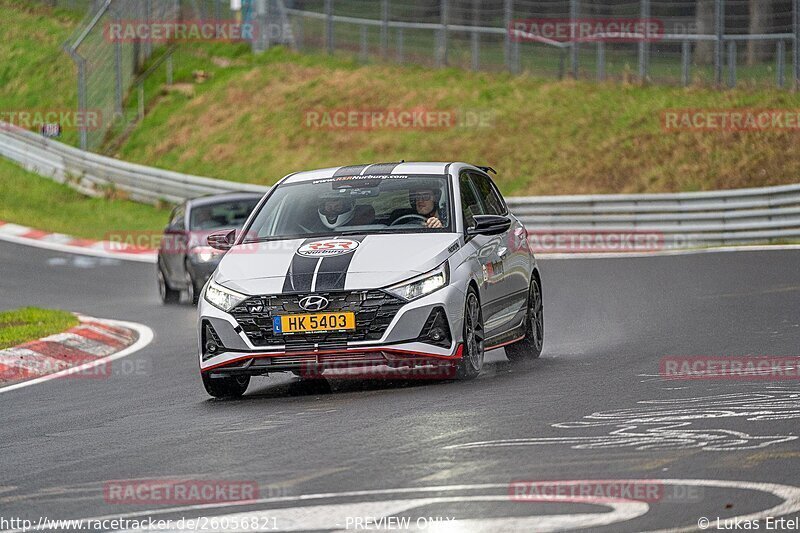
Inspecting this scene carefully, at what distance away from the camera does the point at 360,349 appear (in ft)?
32.1

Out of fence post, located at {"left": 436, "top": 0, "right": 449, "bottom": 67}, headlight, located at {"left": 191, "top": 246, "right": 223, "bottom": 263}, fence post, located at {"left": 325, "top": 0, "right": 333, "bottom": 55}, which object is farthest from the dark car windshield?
fence post, located at {"left": 325, "top": 0, "right": 333, "bottom": 55}

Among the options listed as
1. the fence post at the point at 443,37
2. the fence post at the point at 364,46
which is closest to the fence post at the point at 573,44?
the fence post at the point at 443,37

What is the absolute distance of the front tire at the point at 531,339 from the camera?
39.3ft

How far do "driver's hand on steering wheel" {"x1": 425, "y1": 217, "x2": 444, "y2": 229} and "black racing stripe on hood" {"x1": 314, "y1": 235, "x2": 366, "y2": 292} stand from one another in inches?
34.1

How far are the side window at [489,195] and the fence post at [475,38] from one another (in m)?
24.3

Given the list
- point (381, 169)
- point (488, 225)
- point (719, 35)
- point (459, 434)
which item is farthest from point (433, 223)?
point (719, 35)

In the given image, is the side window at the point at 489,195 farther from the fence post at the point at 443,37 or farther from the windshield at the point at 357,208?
the fence post at the point at 443,37

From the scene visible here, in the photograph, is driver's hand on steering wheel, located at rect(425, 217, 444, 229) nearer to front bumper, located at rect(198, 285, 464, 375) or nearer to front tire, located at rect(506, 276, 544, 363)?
front bumper, located at rect(198, 285, 464, 375)

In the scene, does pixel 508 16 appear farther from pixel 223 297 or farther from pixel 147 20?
pixel 223 297

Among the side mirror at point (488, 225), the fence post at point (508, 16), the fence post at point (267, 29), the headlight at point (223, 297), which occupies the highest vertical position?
the fence post at point (267, 29)

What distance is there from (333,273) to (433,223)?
47.5 inches

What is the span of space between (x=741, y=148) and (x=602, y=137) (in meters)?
3.76

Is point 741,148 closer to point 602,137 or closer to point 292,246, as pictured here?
point 602,137

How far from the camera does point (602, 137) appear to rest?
32.7 m
